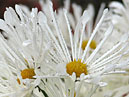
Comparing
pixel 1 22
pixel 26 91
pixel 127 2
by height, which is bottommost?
pixel 26 91

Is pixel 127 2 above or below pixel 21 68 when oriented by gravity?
above

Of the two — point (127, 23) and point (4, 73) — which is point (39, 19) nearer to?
point (4, 73)

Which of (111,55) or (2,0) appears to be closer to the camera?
(111,55)

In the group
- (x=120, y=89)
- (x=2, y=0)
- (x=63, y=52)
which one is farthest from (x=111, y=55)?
(x=2, y=0)
